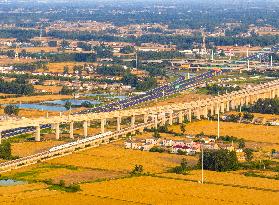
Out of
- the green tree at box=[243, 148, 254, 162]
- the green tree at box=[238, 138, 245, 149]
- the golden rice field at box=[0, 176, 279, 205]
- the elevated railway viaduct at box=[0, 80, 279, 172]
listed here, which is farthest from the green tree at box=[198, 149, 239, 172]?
the elevated railway viaduct at box=[0, 80, 279, 172]

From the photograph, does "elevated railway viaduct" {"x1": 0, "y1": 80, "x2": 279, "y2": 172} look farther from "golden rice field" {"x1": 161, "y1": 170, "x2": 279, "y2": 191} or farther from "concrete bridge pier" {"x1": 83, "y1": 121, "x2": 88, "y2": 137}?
"golden rice field" {"x1": 161, "y1": 170, "x2": 279, "y2": 191}

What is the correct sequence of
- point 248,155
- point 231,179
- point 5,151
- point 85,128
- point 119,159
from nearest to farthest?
point 231,179
point 248,155
point 5,151
point 119,159
point 85,128

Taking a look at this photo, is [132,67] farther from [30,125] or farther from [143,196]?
[143,196]

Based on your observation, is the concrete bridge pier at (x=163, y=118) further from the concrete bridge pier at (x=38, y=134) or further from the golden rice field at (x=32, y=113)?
the concrete bridge pier at (x=38, y=134)

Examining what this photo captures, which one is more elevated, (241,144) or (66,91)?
(241,144)

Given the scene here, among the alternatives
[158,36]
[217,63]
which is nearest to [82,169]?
[217,63]

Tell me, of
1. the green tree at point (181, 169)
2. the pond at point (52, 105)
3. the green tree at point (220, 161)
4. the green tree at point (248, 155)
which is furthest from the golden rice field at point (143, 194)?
the pond at point (52, 105)

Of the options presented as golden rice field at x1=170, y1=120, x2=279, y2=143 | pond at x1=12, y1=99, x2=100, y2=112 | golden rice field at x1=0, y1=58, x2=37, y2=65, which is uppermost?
golden rice field at x1=170, y1=120, x2=279, y2=143

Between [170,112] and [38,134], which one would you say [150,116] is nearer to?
[170,112]

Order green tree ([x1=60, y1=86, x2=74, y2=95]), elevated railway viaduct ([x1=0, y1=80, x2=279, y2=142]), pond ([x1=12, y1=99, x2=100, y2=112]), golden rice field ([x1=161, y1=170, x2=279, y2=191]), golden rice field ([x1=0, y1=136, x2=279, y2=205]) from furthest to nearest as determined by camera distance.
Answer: green tree ([x1=60, y1=86, x2=74, y2=95]) → pond ([x1=12, y1=99, x2=100, y2=112]) → elevated railway viaduct ([x1=0, y1=80, x2=279, y2=142]) → golden rice field ([x1=161, y1=170, x2=279, y2=191]) → golden rice field ([x1=0, y1=136, x2=279, y2=205])

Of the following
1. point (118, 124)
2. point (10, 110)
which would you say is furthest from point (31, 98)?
point (118, 124)
